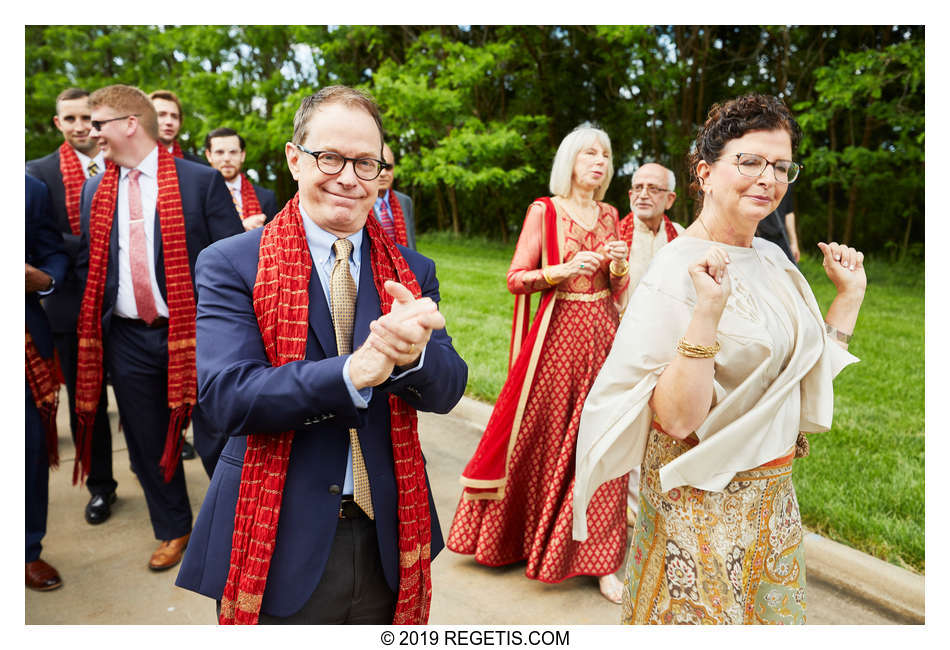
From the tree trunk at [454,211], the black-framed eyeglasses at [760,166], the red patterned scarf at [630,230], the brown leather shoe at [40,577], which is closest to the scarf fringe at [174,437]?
the brown leather shoe at [40,577]

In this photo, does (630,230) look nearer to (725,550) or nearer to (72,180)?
(725,550)

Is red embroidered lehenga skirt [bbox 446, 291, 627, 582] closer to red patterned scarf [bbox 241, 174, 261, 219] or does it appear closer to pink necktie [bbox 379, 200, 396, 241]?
pink necktie [bbox 379, 200, 396, 241]

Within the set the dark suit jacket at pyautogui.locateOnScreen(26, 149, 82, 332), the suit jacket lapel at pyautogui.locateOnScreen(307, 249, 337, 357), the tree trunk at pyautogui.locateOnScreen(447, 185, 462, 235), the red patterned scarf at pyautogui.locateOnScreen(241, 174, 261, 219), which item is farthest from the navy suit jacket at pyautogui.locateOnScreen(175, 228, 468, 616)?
the tree trunk at pyautogui.locateOnScreen(447, 185, 462, 235)

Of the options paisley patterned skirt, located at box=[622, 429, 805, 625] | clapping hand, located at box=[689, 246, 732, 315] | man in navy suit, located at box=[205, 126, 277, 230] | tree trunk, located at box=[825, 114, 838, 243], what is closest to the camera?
clapping hand, located at box=[689, 246, 732, 315]

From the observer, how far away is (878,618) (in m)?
3.05

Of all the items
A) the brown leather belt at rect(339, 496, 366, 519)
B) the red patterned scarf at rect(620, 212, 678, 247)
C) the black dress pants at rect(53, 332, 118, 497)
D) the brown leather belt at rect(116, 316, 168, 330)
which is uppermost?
the red patterned scarf at rect(620, 212, 678, 247)

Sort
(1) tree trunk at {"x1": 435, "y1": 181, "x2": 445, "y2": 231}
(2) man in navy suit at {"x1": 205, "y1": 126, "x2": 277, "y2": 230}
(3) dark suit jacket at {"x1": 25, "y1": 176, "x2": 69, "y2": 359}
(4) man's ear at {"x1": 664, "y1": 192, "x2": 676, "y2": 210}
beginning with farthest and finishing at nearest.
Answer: (1) tree trunk at {"x1": 435, "y1": 181, "x2": 445, "y2": 231}, (2) man in navy suit at {"x1": 205, "y1": 126, "x2": 277, "y2": 230}, (4) man's ear at {"x1": 664, "y1": 192, "x2": 676, "y2": 210}, (3) dark suit jacket at {"x1": 25, "y1": 176, "x2": 69, "y2": 359}

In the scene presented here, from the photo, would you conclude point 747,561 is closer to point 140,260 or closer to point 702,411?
point 702,411

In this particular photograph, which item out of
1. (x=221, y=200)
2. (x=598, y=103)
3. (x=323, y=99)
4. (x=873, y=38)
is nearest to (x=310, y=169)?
(x=323, y=99)

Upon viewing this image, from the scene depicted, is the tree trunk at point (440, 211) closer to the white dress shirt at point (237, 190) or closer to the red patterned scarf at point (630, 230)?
the white dress shirt at point (237, 190)

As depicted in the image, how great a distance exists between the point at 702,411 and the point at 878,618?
82.7 inches

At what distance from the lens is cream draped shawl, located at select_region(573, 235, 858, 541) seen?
1778 mm

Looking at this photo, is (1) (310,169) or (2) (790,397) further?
(2) (790,397)

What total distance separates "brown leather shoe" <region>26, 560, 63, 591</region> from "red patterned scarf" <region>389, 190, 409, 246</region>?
9.17 ft
